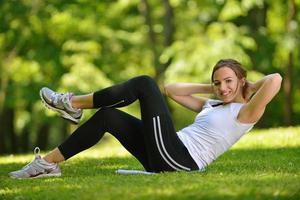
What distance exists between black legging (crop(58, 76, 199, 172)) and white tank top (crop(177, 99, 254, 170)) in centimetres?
10

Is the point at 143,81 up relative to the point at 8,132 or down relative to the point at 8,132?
up

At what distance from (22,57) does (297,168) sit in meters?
15.4

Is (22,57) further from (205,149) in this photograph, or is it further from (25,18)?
(205,149)

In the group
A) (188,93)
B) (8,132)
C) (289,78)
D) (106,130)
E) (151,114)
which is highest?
(188,93)

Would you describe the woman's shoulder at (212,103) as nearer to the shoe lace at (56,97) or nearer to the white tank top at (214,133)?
the white tank top at (214,133)

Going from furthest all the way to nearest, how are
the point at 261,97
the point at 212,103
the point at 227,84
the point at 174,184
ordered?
the point at 212,103
the point at 227,84
the point at 261,97
the point at 174,184

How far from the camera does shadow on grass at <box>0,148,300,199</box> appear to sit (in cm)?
533

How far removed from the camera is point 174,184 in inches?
225

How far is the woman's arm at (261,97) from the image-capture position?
6.36 metres

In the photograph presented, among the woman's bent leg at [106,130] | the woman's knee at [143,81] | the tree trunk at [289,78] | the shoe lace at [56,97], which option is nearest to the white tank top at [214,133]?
Answer: the woman's bent leg at [106,130]

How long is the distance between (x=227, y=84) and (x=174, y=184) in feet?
4.56

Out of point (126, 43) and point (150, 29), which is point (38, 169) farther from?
point (126, 43)

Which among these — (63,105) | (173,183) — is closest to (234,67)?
(173,183)

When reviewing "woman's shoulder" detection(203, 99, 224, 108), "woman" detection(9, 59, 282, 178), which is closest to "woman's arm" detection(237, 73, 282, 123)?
"woman" detection(9, 59, 282, 178)
